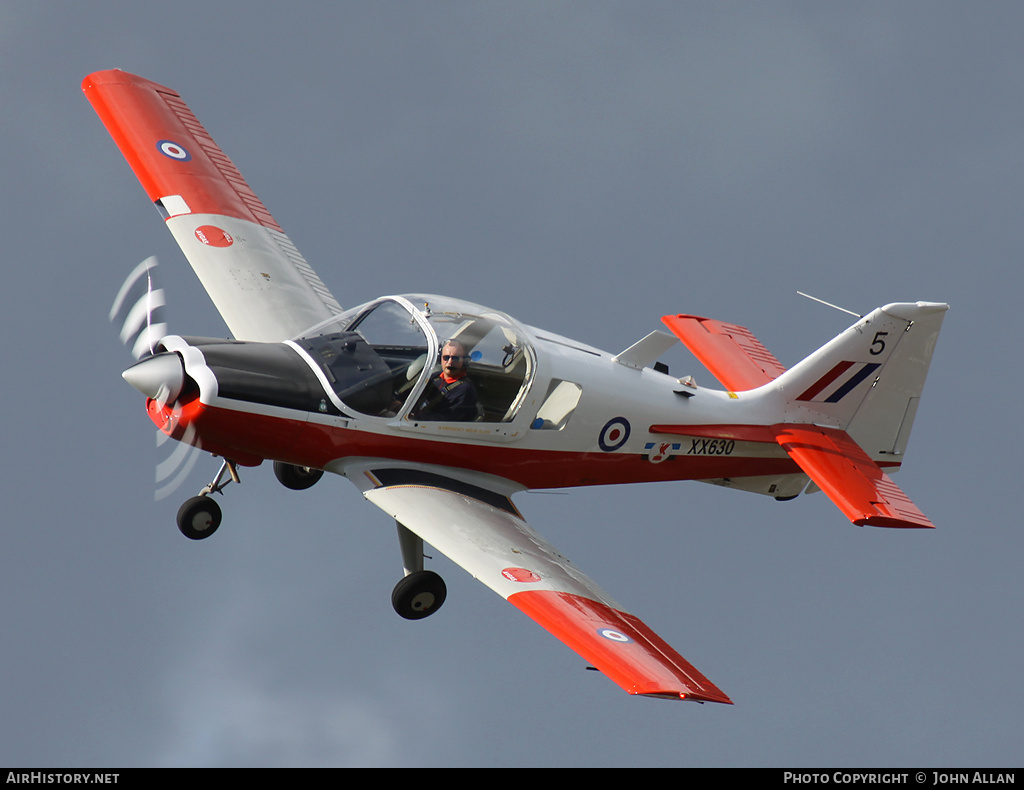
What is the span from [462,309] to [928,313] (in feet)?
18.3

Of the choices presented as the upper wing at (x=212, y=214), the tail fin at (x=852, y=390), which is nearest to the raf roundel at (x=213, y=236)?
the upper wing at (x=212, y=214)

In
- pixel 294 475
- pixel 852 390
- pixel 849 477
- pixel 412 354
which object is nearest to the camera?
pixel 412 354

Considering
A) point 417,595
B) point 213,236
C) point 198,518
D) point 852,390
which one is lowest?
point 198,518

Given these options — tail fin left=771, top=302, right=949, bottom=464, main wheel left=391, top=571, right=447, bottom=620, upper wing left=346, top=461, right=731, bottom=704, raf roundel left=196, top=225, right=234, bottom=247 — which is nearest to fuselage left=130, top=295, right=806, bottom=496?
upper wing left=346, top=461, right=731, bottom=704

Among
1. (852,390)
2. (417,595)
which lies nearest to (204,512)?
(417,595)

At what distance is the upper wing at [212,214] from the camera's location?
1580 cm

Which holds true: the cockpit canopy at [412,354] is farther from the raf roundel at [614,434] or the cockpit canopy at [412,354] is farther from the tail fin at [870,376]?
A: the tail fin at [870,376]

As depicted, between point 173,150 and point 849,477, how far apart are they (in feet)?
30.8

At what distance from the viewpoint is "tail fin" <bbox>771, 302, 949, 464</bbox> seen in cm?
1595

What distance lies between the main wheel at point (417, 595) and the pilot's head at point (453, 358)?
2.07 m

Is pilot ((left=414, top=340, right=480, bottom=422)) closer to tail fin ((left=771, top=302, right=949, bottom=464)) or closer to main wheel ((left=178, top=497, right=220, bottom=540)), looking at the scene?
main wheel ((left=178, top=497, right=220, bottom=540))

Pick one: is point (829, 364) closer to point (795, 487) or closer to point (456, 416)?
point (795, 487)

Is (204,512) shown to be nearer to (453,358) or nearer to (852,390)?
(453,358)

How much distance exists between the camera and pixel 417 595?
13703 mm
